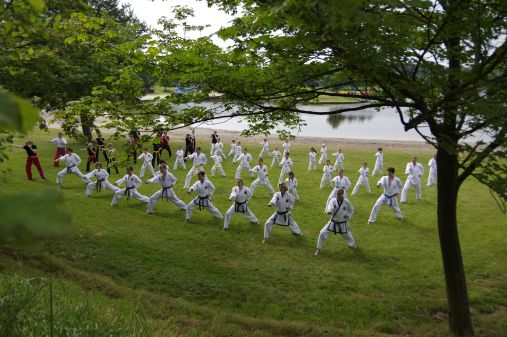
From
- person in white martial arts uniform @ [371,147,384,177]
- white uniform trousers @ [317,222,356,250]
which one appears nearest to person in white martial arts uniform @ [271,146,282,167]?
person in white martial arts uniform @ [371,147,384,177]

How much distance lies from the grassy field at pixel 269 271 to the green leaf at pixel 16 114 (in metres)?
4.70

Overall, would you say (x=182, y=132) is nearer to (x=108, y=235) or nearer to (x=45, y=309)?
(x=108, y=235)

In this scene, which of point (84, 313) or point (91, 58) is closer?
point (84, 313)

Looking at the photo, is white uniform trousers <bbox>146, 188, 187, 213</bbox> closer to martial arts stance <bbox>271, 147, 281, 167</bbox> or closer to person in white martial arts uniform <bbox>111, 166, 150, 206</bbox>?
person in white martial arts uniform <bbox>111, 166, 150, 206</bbox>

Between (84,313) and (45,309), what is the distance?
383 mm

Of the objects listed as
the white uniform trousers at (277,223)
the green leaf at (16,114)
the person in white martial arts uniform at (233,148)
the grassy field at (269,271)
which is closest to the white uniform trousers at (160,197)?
the grassy field at (269,271)

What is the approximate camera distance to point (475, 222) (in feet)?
50.1

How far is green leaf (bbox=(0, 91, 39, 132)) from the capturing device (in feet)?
2.26

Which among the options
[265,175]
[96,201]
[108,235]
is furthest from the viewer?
[265,175]

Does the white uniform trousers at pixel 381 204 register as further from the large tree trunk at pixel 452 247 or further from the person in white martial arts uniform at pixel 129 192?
the person in white martial arts uniform at pixel 129 192

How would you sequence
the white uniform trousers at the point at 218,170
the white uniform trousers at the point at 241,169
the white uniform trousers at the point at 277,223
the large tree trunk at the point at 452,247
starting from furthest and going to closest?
the white uniform trousers at the point at 218,170 → the white uniform trousers at the point at 241,169 → the white uniform trousers at the point at 277,223 → the large tree trunk at the point at 452,247

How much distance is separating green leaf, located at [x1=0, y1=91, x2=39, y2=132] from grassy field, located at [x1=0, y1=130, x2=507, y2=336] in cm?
470

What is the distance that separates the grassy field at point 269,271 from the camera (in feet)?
26.2

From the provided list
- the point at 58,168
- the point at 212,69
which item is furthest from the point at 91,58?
the point at 58,168
